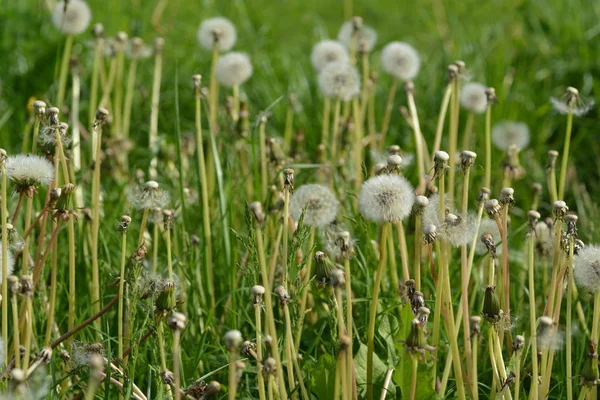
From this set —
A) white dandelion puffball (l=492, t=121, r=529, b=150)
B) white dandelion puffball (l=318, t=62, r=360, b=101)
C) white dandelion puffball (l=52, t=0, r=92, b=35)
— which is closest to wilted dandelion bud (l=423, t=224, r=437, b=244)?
white dandelion puffball (l=318, t=62, r=360, b=101)

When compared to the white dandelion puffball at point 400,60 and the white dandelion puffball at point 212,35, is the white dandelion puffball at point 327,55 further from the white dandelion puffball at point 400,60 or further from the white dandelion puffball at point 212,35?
the white dandelion puffball at point 212,35

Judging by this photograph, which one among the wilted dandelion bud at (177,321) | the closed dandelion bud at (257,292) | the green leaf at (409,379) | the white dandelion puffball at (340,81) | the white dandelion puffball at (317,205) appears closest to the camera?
the wilted dandelion bud at (177,321)

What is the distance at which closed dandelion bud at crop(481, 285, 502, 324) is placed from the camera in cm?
140

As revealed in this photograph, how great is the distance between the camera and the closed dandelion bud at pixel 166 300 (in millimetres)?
1434

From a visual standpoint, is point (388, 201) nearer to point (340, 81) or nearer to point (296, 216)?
point (296, 216)

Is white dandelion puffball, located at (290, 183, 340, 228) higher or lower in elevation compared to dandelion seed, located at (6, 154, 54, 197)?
lower

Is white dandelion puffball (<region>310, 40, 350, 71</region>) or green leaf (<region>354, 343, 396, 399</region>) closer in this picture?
green leaf (<region>354, 343, 396, 399</region>)

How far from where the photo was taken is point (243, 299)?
6.72 ft

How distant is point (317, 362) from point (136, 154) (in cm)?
177

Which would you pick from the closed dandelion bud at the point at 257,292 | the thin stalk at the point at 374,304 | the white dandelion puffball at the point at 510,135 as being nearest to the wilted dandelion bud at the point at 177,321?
the closed dandelion bud at the point at 257,292

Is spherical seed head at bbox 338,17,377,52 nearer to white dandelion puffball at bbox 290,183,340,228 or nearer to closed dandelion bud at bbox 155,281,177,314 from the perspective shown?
white dandelion puffball at bbox 290,183,340,228

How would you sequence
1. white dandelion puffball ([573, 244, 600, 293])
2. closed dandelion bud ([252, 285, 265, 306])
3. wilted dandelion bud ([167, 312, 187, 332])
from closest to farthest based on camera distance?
wilted dandelion bud ([167, 312, 187, 332])
closed dandelion bud ([252, 285, 265, 306])
white dandelion puffball ([573, 244, 600, 293])

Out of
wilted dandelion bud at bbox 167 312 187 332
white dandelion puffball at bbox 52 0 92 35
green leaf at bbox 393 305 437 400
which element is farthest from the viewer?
white dandelion puffball at bbox 52 0 92 35

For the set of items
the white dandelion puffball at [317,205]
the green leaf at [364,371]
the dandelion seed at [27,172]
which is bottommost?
the green leaf at [364,371]
